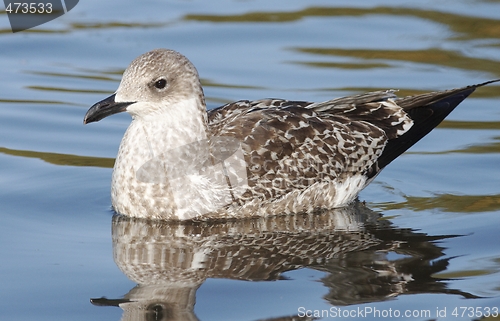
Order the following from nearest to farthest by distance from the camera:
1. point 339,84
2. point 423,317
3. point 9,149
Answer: point 423,317 → point 9,149 → point 339,84

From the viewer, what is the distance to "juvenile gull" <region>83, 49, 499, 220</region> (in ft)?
31.4

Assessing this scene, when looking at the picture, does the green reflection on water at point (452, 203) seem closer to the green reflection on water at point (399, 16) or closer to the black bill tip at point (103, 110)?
the black bill tip at point (103, 110)

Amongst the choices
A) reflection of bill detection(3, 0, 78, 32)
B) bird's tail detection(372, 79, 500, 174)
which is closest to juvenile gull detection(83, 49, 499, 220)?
bird's tail detection(372, 79, 500, 174)

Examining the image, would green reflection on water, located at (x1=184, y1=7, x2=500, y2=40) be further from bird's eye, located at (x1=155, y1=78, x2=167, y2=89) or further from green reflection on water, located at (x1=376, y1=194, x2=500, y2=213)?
bird's eye, located at (x1=155, y1=78, x2=167, y2=89)

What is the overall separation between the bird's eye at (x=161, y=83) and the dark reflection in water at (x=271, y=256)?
126 centimetres

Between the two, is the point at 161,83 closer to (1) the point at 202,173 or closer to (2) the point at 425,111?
(1) the point at 202,173

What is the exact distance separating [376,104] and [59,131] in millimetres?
3905

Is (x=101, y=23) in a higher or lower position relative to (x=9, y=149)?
higher

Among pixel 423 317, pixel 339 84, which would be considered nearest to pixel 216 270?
pixel 423 317

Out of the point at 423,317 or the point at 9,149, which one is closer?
the point at 423,317

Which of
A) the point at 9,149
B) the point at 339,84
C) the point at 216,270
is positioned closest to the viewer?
the point at 216,270

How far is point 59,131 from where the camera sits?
1230 cm

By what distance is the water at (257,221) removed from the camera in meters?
7.76

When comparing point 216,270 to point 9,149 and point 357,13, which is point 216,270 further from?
point 357,13
